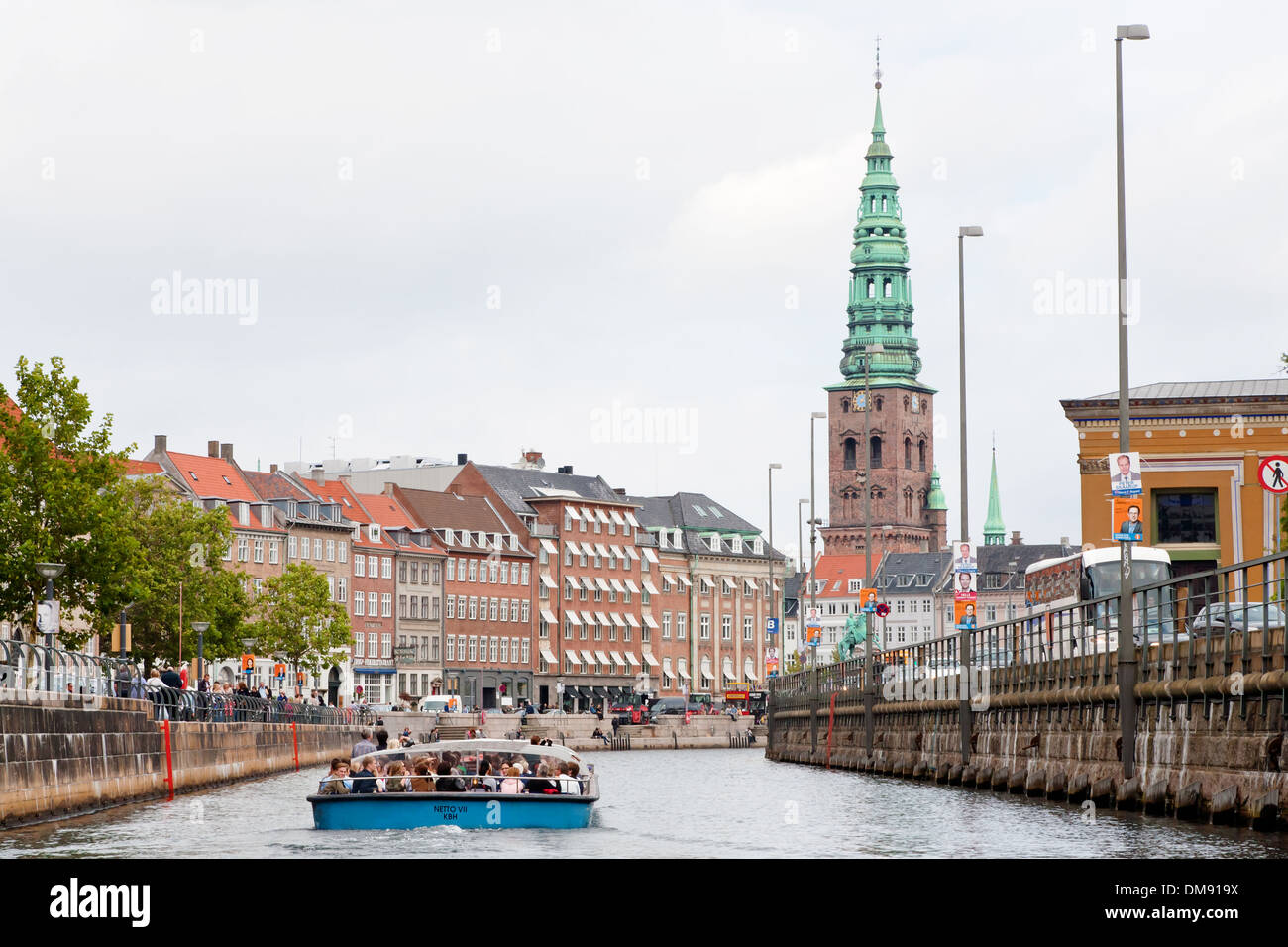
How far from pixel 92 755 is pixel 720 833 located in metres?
12.2

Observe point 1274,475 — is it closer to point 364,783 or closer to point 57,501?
point 364,783

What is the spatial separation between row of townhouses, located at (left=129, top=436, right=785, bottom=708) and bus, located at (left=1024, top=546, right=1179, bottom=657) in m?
64.8

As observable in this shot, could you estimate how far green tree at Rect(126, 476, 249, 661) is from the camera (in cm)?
9394

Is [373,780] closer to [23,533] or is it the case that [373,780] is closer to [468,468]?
[23,533]

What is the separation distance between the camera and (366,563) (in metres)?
152

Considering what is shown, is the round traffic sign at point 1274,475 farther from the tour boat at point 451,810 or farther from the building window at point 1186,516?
the building window at point 1186,516

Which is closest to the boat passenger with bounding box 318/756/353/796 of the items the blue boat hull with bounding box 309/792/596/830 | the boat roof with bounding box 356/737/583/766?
the blue boat hull with bounding box 309/792/596/830

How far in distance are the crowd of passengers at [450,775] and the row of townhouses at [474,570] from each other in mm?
93743

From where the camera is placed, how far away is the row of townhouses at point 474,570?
142500 millimetres

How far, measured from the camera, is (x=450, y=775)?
1414 inches

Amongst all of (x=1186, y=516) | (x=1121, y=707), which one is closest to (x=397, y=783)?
(x=1121, y=707)

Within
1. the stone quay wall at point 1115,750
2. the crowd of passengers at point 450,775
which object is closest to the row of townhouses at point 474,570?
the stone quay wall at point 1115,750
